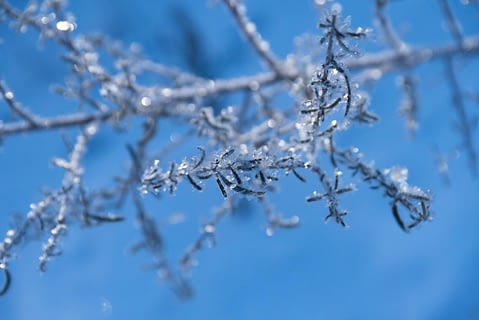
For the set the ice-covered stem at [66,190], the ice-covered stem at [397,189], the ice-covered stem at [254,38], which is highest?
the ice-covered stem at [254,38]

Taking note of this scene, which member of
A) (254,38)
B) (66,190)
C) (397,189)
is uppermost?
(254,38)

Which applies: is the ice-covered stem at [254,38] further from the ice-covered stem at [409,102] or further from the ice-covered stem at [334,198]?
the ice-covered stem at [334,198]

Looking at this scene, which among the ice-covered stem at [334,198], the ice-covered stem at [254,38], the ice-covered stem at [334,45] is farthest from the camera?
the ice-covered stem at [254,38]

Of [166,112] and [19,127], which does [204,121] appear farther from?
[19,127]

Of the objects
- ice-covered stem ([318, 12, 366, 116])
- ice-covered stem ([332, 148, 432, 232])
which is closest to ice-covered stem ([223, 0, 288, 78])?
ice-covered stem ([332, 148, 432, 232])

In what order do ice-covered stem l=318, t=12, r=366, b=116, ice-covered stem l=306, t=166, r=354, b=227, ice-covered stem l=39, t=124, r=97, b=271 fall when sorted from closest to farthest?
ice-covered stem l=318, t=12, r=366, b=116
ice-covered stem l=306, t=166, r=354, b=227
ice-covered stem l=39, t=124, r=97, b=271

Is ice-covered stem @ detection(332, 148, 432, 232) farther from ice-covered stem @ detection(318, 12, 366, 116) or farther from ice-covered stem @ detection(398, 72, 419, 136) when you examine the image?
ice-covered stem @ detection(398, 72, 419, 136)

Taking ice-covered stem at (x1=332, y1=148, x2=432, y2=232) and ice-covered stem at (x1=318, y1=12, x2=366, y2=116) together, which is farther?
ice-covered stem at (x1=332, y1=148, x2=432, y2=232)

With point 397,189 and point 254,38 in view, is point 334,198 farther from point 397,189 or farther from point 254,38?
point 254,38

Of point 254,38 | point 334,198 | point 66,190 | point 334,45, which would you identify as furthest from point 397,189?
point 254,38

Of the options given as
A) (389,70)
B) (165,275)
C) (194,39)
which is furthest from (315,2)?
(194,39)

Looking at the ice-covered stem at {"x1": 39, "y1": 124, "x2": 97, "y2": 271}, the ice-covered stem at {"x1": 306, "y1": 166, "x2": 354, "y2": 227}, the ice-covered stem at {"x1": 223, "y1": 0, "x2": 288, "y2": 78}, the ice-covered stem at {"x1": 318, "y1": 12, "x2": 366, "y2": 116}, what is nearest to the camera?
the ice-covered stem at {"x1": 318, "y1": 12, "x2": 366, "y2": 116}

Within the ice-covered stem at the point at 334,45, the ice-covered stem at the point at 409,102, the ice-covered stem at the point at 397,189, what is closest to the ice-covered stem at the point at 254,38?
the ice-covered stem at the point at 409,102
